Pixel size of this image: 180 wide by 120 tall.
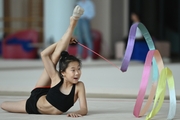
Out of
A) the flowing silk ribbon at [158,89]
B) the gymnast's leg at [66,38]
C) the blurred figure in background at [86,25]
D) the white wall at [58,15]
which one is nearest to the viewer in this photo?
the flowing silk ribbon at [158,89]

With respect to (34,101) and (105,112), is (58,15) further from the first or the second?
(34,101)

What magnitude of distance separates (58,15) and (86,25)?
51.7 inches

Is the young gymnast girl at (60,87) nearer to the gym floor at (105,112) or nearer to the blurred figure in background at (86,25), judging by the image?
the gym floor at (105,112)

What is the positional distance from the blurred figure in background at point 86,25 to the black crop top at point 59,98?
7.96 m

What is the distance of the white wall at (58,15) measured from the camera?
13.3m

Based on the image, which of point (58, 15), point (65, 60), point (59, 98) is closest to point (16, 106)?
point (59, 98)

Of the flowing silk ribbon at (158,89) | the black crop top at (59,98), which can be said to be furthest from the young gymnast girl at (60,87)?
the flowing silk ribbon at (158,89)

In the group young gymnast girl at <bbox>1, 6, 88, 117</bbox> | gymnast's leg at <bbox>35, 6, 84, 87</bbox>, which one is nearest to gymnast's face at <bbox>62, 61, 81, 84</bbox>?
young gymnast girl at <bbox>1, 6, 88, 117</bbox>

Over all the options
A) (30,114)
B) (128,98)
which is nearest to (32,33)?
(128,98)

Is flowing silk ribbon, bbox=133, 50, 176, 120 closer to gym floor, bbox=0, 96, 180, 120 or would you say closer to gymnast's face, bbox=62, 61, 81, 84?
gym floor, bbox=0, 96, 180, 120

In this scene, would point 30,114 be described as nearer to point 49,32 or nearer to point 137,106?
point 137,106

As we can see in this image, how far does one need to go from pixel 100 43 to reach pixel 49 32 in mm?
1590

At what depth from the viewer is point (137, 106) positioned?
4.21 meters

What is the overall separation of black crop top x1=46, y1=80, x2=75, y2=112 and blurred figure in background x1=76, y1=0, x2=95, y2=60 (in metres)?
7.96
